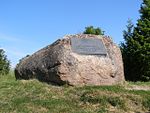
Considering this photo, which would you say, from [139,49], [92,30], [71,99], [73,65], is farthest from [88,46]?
[92,30]

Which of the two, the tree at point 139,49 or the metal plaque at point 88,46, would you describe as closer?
the metal plaque at point 88,46

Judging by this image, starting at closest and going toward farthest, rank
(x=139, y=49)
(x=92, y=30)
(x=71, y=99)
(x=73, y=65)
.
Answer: (x=71, y=99) → (x=73, y=65) → (x=139, y=49) → (x=92, y=30)

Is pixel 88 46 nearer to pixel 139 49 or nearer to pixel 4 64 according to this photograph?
pixel 139 49

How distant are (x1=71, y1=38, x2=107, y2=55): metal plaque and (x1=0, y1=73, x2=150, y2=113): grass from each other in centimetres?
132

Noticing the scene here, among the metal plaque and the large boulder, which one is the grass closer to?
the large boulder

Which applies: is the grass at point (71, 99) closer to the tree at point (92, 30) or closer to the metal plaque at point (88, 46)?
the metal plaque at point (88, 46)

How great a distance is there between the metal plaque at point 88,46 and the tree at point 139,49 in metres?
3.74

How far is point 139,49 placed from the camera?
16.6m

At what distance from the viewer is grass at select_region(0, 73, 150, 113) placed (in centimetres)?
1002

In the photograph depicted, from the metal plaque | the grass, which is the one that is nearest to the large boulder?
the metal plaque

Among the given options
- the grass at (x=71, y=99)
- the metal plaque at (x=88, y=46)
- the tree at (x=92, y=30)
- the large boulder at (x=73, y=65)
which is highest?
the tree at (x=92, y=30)

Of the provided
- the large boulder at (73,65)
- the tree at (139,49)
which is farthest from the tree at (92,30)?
the large boulder at (73,65)

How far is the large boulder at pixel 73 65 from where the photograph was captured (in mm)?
12172

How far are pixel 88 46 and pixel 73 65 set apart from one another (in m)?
1.08
